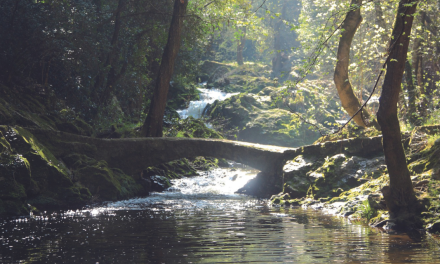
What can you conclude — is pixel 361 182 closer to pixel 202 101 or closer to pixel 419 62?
pixel 419 62

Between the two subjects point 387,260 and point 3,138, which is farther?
point 3,138

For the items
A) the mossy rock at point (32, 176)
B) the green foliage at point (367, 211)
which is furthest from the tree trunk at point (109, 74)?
the green foliage at point (367, 211)

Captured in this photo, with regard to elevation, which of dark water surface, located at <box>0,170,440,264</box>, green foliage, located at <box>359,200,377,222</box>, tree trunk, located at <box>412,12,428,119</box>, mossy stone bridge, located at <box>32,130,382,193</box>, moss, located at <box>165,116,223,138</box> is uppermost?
tree trunk, located at <box>412,12,428,119</box>

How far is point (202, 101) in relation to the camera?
2958 centimetres

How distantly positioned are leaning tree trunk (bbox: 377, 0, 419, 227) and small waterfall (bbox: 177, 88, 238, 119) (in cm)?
1964

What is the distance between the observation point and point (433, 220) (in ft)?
24.0

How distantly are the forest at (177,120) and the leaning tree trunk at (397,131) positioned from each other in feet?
0.06

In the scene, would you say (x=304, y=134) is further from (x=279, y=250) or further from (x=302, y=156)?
(x=279, y=250)

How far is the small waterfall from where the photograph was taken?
90.0 ft

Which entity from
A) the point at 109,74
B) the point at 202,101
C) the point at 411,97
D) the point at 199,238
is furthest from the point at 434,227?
the point at 202,101

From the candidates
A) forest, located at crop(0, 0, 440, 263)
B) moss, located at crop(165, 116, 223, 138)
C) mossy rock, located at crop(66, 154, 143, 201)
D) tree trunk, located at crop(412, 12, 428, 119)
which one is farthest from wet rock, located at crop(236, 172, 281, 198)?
moss, located at crop(165, 116, 223, 138)

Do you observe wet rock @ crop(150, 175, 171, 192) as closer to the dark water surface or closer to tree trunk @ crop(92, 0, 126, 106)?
tree trunk @ crop(92, 0, 126, 106)

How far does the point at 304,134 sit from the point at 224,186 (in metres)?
12.2

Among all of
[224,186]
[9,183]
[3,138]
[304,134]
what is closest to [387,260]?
[9,183]
